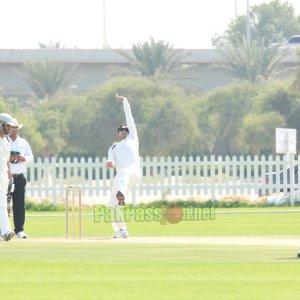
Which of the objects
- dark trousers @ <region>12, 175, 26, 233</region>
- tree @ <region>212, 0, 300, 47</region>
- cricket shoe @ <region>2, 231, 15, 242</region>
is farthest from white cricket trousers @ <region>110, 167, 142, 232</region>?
tree @ <region>212, 0, 300, 47</region>

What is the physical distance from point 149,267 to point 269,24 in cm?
14482

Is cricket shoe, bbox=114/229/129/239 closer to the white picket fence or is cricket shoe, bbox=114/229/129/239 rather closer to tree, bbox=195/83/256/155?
the white picket fence

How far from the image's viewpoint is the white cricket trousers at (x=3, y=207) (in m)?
20.5

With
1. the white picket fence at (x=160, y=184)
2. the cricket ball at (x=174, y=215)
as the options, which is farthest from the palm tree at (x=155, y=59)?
the cricket ball at (x=174, y=215)

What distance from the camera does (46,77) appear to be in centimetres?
8244

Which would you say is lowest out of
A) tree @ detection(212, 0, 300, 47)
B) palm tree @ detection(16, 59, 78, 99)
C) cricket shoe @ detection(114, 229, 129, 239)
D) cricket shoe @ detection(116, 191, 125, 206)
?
cricket shoe @ detection(114, 229, 129, 239)

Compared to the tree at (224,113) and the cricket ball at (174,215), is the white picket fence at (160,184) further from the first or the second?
the tree at (224,113)

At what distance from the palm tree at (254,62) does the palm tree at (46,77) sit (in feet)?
31.8

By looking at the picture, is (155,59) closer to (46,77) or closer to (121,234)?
(46,77)

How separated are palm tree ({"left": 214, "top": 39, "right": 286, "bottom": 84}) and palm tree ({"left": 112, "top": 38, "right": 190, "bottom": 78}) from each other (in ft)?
→ 9.76

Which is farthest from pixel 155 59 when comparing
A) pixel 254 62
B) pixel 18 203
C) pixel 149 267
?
pixel 149 267

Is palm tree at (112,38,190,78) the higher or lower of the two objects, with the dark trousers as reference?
higher

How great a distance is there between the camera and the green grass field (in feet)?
44.1

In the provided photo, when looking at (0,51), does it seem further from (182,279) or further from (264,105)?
(182,279)
